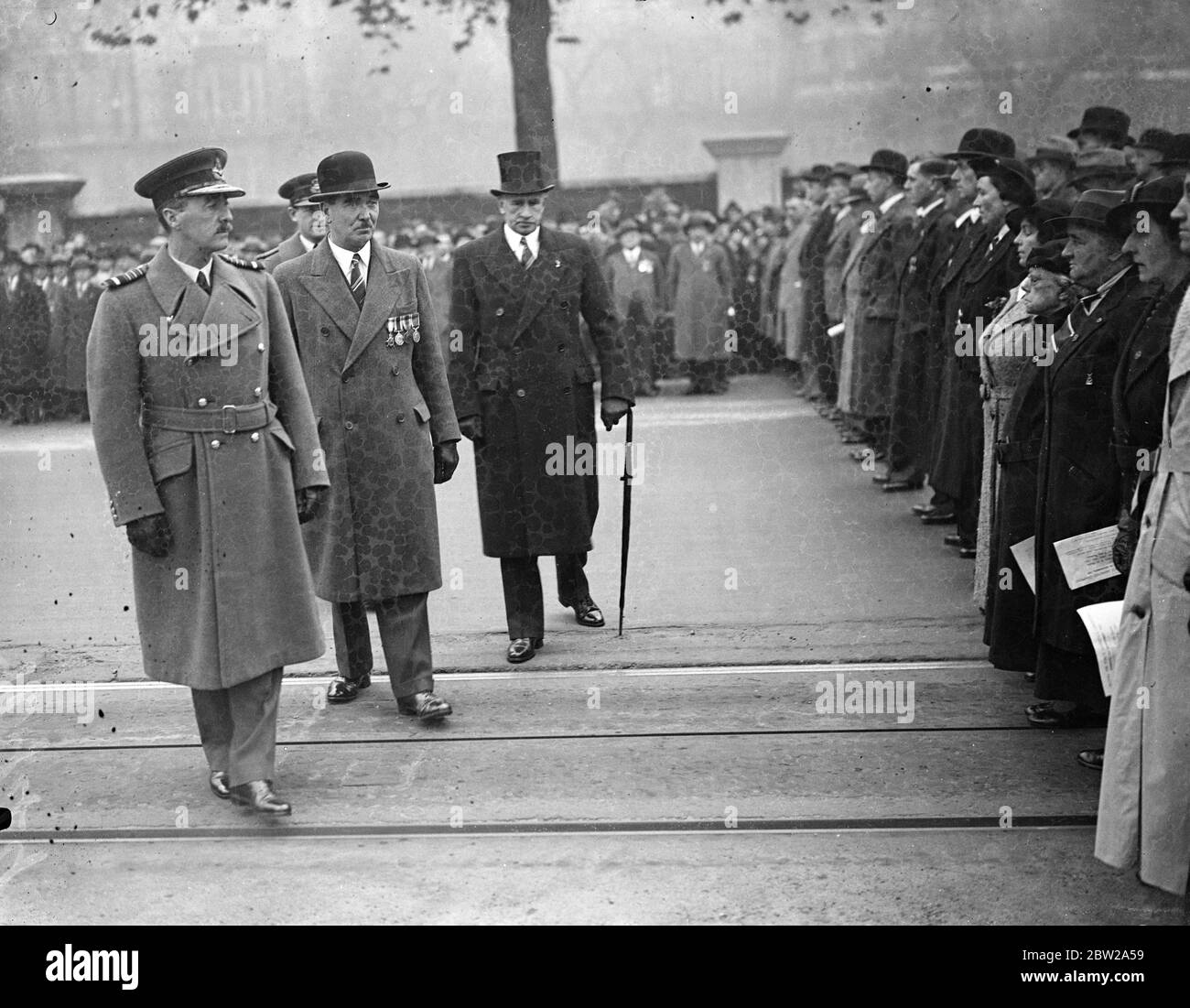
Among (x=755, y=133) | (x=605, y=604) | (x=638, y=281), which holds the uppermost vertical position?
(x=755, y=133)

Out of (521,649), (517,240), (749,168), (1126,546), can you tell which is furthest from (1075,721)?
(749,168)

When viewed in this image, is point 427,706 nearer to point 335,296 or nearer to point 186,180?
point 335,296

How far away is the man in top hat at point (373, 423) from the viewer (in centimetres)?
579

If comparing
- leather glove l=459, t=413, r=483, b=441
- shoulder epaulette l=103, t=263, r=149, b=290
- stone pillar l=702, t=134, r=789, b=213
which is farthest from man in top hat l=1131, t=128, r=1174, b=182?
shoulder epaulette l=103, t=263, r=149, b=290

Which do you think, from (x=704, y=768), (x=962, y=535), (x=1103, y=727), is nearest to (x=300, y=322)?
(x=704, y=768)

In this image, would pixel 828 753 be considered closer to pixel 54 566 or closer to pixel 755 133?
pixel 755 133

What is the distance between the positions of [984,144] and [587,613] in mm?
2898

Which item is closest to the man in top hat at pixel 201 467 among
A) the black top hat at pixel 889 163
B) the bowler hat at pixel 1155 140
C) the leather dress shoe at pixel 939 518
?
the bowler hat at pixel 1155 140

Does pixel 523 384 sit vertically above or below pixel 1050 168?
below

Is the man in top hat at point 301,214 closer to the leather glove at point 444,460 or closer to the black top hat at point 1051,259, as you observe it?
the leather glove at point 444,460

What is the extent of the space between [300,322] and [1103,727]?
3082mm

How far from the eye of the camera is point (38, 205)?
24.2ft

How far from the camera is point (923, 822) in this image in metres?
4.70
